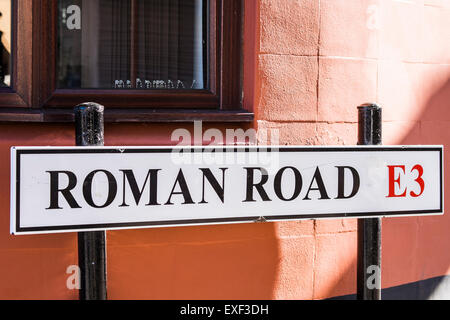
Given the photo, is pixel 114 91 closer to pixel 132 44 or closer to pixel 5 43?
pixel 132 44

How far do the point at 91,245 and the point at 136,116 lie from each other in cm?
114

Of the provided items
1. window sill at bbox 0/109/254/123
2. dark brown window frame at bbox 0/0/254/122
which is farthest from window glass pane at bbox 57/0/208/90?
window sill at bbox 0/109/254/123

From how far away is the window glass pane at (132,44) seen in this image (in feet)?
9.30

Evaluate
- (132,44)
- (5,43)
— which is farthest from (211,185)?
(5,43)

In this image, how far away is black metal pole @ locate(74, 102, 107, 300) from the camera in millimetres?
1719

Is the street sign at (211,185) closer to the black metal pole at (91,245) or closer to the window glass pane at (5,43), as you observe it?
the black metal pole at (91,245)

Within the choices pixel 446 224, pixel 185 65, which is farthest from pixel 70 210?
pixel 446 224

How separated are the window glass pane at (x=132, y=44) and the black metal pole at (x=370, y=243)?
4.04 ft

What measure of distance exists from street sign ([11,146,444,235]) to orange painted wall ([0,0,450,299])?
98 centimetres

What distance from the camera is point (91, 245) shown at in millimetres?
1722

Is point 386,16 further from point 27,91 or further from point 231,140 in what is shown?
point 27,91

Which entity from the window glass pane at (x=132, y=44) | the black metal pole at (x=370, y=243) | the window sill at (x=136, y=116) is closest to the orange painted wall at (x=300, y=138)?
the window sill at (x=136, y=116)

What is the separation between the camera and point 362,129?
2066mm

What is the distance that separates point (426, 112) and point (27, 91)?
249 centimetres
